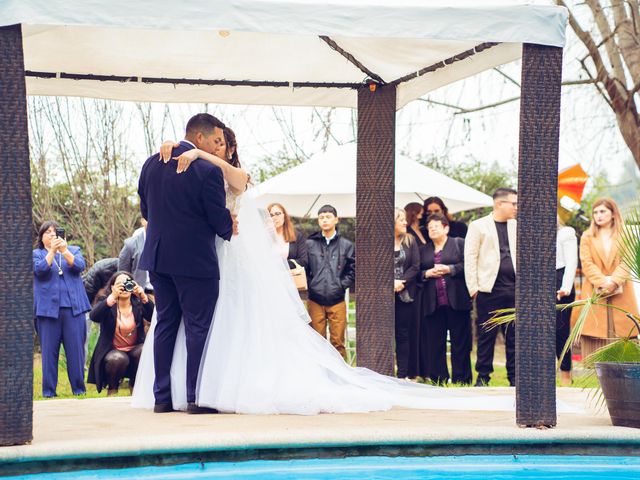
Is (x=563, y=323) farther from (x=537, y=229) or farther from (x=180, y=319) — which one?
(x=180, y=319)

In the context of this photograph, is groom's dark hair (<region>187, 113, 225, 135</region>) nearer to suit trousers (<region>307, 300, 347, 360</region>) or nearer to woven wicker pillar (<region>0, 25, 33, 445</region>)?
woven wicker pillar (<region>0, 25, 33, 445</region>)

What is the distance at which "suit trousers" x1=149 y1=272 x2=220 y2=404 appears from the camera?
7008mm

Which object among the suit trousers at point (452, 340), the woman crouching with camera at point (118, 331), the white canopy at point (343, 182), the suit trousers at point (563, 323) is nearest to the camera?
the woman crouching with camera at point (118, 331)

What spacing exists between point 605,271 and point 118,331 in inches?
178

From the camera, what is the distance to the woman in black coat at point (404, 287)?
10.5 metres

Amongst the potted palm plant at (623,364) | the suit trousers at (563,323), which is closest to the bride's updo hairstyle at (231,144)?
the potted palm plant at (623,364)

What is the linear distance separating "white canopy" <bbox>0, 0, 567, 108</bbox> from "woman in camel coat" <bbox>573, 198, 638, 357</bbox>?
7.82 ft

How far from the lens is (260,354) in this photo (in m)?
7.21

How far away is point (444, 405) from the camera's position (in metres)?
7.36

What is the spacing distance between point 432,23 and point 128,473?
295 cm

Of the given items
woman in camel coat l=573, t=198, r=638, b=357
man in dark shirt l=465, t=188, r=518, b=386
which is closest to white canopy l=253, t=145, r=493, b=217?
man in dark shirt l=465, t=188, r=518, b=386

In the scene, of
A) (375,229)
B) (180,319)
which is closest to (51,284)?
(180,319)

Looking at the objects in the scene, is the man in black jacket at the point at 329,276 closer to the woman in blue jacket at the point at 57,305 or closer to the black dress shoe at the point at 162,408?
the woman in blue jacket at the point at 57,305

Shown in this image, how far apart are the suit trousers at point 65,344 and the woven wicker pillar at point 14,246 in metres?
4.45
